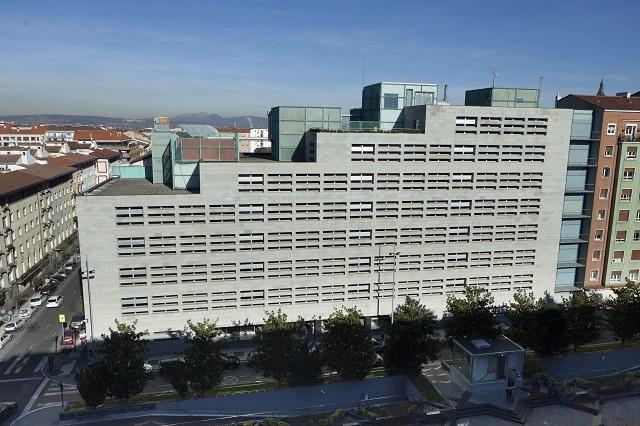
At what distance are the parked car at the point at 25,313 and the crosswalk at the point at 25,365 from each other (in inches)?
419

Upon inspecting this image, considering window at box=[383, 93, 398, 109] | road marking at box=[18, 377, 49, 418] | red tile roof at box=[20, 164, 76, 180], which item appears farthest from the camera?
red tile roof at box=[20, 164, 76, 180]

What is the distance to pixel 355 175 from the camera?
49219 mm

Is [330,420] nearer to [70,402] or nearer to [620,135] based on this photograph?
[70,402]

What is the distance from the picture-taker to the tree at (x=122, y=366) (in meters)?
36.8

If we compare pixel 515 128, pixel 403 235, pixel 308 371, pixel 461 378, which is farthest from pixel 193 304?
pixel 515 128

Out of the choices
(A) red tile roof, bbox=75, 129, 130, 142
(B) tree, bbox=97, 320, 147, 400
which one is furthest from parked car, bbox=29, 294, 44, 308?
(A) red tile roof, bbox=75, 129, 130, 142

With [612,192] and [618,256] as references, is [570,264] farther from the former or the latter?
[612,192]

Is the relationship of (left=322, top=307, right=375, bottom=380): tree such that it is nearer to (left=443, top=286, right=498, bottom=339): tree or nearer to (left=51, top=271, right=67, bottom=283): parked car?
(left=443, top=286, right=498, bottom=339): tree

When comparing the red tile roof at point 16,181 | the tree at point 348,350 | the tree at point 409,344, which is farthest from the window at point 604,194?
the red tile roof at point 16,181

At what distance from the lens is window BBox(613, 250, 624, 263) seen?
58.2 metres

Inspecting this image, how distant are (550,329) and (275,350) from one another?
2490 centimetres

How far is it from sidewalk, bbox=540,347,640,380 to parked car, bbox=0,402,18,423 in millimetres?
45317

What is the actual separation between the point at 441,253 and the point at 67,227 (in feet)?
225

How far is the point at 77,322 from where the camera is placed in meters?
56.1
